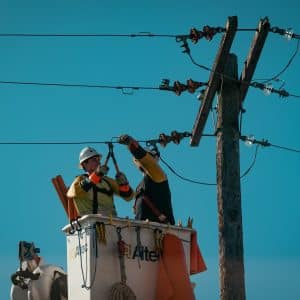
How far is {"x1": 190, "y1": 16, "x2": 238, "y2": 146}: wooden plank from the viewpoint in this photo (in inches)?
616

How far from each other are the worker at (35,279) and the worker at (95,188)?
1.82 m

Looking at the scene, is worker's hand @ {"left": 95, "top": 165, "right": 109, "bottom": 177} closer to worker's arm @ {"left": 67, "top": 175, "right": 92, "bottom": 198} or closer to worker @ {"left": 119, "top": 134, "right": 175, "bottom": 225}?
worker's arm @ {"left": 67, "top": 175, "right": 92, "bottom": 198}

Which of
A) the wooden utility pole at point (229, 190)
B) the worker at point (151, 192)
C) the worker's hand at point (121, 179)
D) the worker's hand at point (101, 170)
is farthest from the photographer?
the wooden utility pole at point (229, 190)

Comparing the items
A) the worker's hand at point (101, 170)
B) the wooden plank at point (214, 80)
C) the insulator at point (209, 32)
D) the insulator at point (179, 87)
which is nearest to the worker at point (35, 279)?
the worker's hand at point (101, 170)

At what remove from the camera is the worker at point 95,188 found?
13.7m

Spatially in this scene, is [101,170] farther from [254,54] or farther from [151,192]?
[254,54]

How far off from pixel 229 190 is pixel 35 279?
3.26 meters

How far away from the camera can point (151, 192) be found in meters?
14.3

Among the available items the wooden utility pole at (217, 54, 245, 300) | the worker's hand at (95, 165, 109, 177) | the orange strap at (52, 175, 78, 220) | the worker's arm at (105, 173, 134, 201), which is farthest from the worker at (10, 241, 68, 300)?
the wooden utility pole at (217, 54, 245, 300)

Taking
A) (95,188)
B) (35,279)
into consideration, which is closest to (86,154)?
(95,188)

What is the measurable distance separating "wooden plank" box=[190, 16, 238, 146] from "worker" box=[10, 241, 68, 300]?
3.19 m

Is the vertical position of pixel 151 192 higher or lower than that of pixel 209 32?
lower

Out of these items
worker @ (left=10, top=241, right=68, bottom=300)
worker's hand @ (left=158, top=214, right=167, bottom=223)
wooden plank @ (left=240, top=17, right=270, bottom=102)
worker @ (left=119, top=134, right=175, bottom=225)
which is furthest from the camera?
wooden plank @ (left=240, top=17, right=270, bottom=102)

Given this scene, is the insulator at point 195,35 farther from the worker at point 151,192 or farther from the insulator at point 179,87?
the worker at point 151,192
